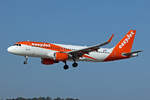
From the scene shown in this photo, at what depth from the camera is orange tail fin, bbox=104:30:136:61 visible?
7319 cm

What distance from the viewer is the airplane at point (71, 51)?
6228 centimetres

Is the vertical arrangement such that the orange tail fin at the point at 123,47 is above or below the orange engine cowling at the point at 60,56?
above

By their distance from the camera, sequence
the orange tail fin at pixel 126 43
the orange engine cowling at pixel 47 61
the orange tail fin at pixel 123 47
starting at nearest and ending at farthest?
the orange engine cowling at pixel 47 61 < the orange tail fin at pixel 123 47 < the orange tail fin at pixel 126 43

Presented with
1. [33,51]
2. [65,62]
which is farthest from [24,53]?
[65,62]

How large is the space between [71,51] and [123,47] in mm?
15599

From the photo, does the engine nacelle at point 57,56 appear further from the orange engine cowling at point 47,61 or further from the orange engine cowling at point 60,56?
the orange engine cowling at point 47,61

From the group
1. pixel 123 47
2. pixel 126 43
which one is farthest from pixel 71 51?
pixel 126 43

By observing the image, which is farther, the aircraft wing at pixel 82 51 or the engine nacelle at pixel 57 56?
the engine nacelle at pixel 57 56

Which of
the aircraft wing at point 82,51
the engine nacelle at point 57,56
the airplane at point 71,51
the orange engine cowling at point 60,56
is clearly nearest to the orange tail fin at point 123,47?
Answer: the airplane at point 71,51

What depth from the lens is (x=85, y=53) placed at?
2638 inches

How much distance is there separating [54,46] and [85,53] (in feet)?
21.5

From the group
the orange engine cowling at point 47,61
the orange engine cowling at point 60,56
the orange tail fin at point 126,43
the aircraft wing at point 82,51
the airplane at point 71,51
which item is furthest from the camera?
the orange tail fin at point 126,43

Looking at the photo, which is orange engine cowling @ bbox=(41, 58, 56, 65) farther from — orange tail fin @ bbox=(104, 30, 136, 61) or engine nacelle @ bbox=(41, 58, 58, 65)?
orange tail fin @ bbox=(104, 30, 136, 61)

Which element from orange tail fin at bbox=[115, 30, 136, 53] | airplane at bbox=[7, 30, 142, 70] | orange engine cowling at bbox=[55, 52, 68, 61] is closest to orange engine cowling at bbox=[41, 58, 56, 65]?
airplane at bbox=[7, 30, 142, 70]
